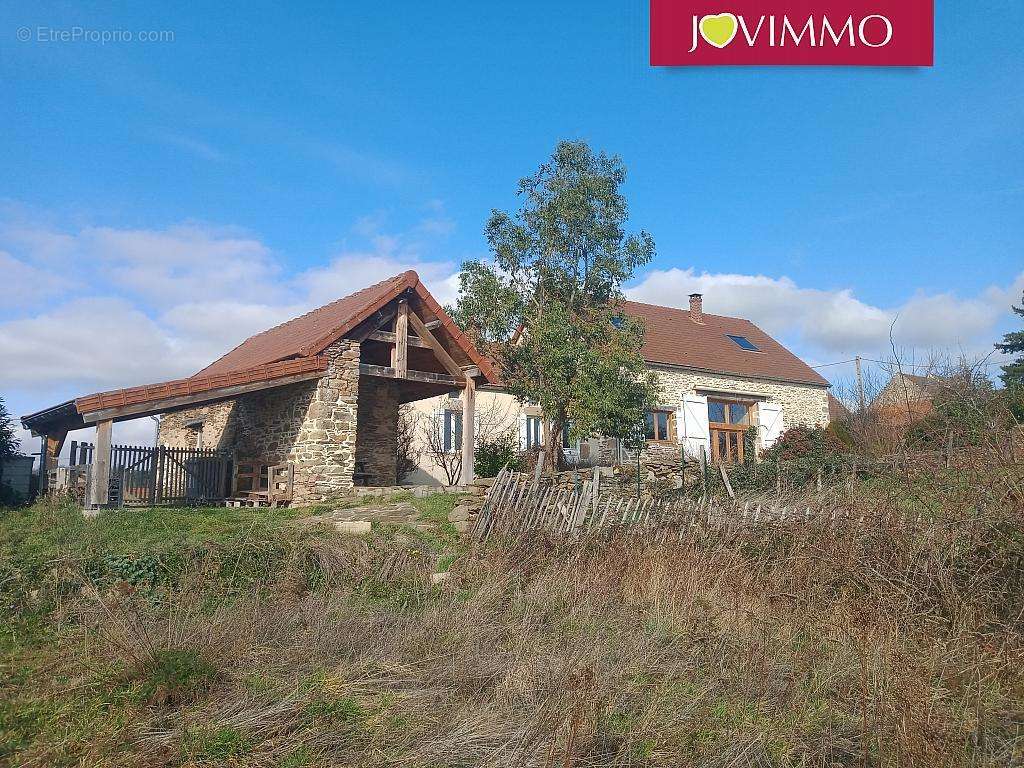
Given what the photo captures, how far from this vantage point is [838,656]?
5.45 m

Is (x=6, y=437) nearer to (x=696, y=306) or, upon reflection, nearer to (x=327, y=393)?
(x=327, y=393)

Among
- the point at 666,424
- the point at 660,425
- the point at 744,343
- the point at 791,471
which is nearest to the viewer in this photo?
the point at 791,471

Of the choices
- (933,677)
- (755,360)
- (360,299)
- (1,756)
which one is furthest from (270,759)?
(755,360)

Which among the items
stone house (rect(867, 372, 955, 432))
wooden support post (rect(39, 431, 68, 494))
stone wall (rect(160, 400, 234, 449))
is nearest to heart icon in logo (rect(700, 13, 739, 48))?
stone house (rect(867, 372, 955, 432))

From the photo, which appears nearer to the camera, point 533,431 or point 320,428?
point 320,428

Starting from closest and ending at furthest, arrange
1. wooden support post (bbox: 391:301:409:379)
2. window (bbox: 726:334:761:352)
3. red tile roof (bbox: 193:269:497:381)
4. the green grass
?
the green grass, red tile roof (bbox: 193:269:497:381), wooden support post (bbox: 391:301:409:379), window (bbox: 726:334:761:352)

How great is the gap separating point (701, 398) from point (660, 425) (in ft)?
6.43

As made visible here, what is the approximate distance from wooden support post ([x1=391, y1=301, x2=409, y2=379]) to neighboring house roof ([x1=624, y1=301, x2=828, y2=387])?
11066 mm

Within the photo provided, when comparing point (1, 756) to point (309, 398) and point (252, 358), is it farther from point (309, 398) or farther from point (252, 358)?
point (252, 358)

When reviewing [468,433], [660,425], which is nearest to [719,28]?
[468,433]

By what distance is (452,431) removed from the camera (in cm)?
2233

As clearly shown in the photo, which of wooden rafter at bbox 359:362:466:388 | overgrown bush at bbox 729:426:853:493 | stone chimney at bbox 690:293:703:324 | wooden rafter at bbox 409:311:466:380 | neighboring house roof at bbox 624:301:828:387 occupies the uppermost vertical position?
stone chimney at bbox 690:293:703:324

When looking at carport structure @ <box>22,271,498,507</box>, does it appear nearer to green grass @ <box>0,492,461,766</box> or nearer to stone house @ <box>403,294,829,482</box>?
green grass @ <box>0,492,461,766</box>

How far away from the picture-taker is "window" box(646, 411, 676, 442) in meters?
25.0
